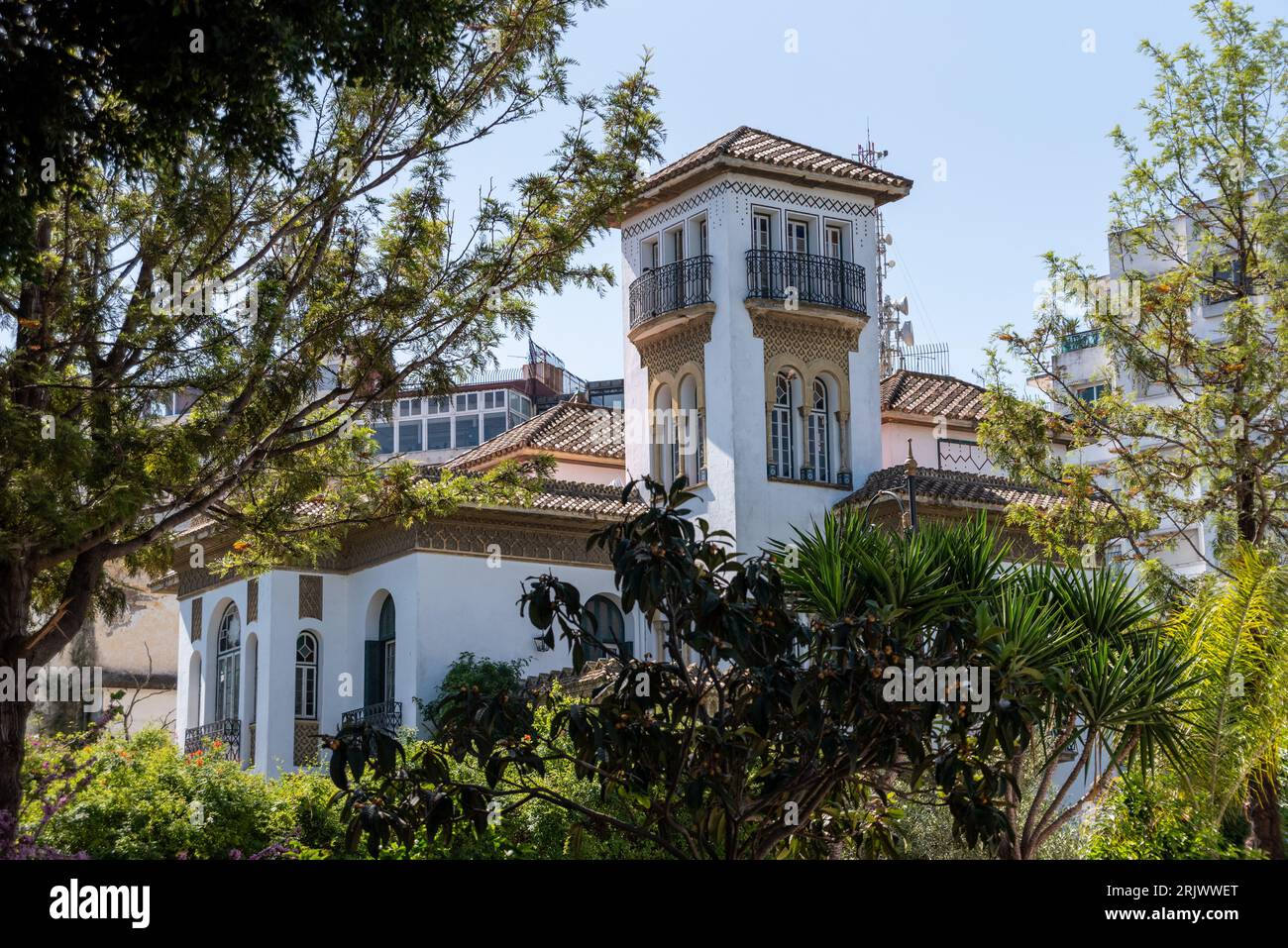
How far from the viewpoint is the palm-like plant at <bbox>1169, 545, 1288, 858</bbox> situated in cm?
1562

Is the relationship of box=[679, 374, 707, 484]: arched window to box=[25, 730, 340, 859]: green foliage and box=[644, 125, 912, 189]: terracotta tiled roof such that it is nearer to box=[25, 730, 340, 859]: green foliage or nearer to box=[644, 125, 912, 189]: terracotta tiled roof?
box=[644, 125, 912, 189]: terracotta tiled roof

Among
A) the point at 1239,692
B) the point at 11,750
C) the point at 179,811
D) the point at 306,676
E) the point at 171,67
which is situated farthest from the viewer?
the point at 306,676

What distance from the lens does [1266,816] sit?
55.8ft

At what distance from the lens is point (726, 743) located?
1084 centimetres

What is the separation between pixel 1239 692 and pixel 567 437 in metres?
20.3

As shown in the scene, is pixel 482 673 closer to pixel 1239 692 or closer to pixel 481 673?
pixel 481 673

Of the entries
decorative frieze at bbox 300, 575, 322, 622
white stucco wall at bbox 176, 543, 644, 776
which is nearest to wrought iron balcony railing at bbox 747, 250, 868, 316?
white stucco wall at bbox 176, 543, 644, 776

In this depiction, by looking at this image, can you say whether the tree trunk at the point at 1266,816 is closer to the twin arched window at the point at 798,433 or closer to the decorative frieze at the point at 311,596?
the twin arched window at the point at 798,433

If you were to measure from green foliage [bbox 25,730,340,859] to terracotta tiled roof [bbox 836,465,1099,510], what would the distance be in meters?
14.5

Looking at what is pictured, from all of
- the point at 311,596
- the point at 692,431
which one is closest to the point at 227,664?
the point at 311,596
